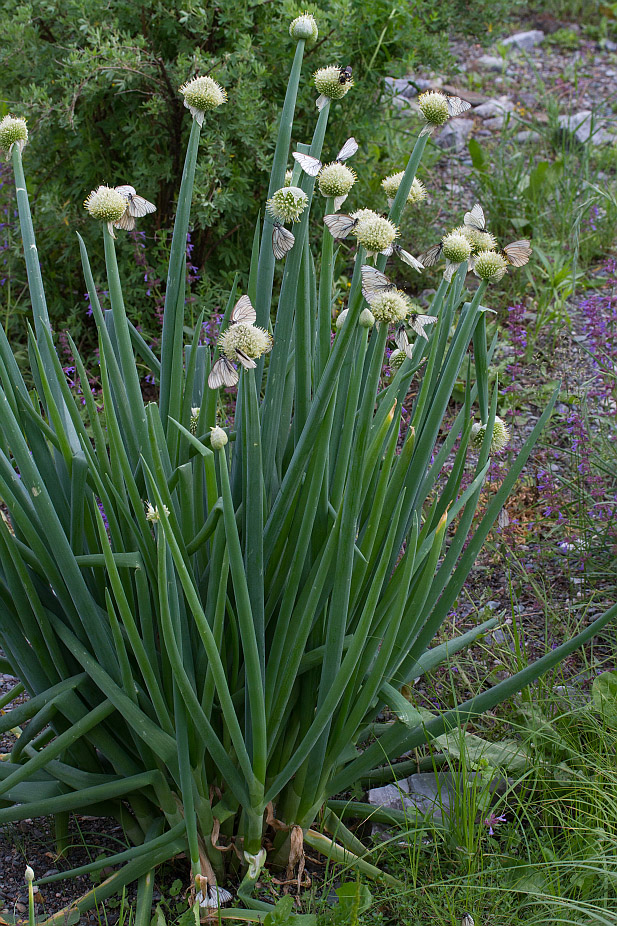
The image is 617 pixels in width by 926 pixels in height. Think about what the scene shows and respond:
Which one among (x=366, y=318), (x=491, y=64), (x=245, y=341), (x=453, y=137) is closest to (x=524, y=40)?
(x=491, y=64)

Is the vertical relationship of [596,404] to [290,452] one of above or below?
above

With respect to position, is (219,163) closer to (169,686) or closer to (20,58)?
(20,58)

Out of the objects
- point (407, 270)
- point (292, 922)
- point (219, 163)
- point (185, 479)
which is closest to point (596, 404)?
point (407, 270)

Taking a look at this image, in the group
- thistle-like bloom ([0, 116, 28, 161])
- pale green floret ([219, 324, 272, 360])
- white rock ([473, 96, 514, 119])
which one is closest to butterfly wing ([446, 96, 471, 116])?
pale green floret ([219, 324, 272, 360])

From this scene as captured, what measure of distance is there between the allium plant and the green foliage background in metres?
1.68

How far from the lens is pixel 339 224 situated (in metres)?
1.16

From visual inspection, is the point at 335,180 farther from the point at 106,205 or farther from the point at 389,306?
the point at 106,205

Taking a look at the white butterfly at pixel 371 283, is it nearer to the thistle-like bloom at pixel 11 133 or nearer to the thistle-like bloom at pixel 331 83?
the thistle-like bloom at pixel 331 83

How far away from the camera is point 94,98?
3109 mm

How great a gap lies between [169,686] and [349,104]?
2.76 metres

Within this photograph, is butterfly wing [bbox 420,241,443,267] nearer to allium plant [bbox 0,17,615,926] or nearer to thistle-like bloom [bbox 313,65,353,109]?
allium plant [bbox 0,17,615,926]

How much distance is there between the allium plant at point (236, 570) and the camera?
4.15 ft

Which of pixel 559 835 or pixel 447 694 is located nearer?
pixel 559 835

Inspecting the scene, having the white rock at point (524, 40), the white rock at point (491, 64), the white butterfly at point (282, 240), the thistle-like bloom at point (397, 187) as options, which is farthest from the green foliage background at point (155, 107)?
the white rock at point (524, 40)
